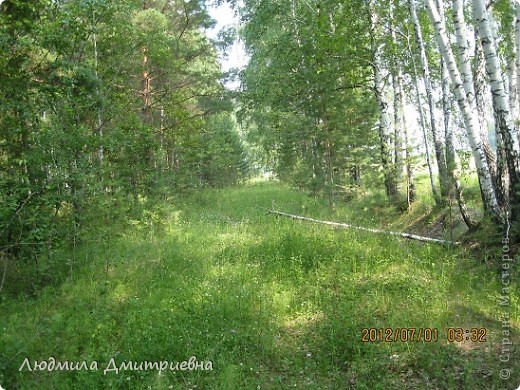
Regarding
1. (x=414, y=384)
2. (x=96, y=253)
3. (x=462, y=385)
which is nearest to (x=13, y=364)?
(x=96, y=253)

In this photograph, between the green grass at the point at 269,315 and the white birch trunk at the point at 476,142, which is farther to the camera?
the white birch trunk at the point at 476,142

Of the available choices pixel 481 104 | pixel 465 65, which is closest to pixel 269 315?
pixel 465 65

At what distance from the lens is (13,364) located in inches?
168

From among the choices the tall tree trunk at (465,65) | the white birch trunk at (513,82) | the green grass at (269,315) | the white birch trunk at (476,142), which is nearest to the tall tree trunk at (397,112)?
the white birch trunk at (513,82)

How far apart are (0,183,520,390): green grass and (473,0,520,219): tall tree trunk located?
5.22 feet

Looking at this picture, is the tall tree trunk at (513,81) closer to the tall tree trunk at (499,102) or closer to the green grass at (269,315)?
the tall tree trunk at (499,102)

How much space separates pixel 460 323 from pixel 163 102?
12918 millimetres

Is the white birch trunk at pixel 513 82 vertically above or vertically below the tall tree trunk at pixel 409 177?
above

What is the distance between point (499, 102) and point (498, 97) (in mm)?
86

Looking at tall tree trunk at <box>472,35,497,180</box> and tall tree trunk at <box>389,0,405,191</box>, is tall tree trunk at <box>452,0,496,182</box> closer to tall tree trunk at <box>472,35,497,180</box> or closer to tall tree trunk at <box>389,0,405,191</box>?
tall tree trunk at <box>472,35,497,180</box>

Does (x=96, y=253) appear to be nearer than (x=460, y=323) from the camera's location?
No

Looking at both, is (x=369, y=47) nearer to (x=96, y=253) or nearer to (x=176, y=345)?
(x=96, y=253)

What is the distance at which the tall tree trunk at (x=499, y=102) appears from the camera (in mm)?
5984

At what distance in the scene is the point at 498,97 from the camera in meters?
6.10
